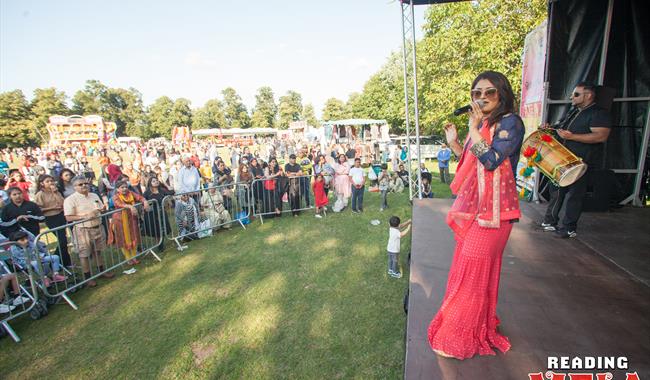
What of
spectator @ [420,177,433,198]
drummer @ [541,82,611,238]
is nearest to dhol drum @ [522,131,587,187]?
drummer @ [541,82,611,238]

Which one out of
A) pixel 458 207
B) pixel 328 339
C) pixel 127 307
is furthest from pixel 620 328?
pixel 127 307

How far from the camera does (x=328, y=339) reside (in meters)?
3.56

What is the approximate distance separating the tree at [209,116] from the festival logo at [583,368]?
8156 centimetres

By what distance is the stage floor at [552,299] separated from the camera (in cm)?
215

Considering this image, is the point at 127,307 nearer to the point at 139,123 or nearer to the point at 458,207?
the point at 458,207

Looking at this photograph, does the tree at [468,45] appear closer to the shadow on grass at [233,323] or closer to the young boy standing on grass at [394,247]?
the shadow on grass at [233,323]

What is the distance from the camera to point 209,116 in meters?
77.1

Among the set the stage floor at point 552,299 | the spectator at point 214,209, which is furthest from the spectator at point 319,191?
the stage floor at point 552,299

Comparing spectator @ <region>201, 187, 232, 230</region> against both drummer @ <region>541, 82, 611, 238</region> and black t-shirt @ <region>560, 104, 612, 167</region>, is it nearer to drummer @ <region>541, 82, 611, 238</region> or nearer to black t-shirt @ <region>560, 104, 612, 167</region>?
drummer @ <region>541, 82, 611, 238</region>

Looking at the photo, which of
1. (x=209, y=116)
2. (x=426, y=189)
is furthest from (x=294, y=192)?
(x=209, y=116)

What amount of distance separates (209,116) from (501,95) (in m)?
82.5

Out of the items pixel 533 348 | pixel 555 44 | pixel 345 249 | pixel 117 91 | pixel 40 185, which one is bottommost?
pixel 345 249

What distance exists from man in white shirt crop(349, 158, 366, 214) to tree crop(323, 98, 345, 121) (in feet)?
183

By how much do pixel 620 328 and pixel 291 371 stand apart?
9.12 feet
